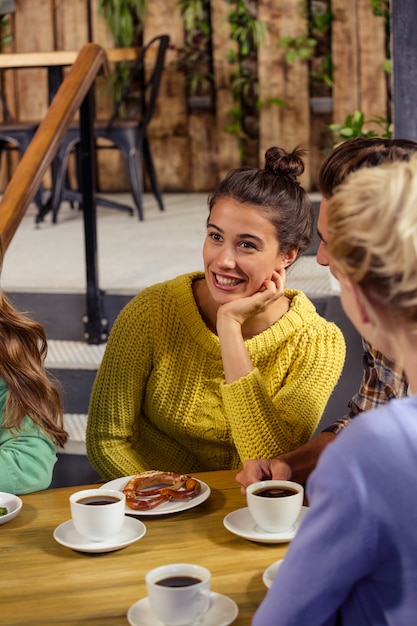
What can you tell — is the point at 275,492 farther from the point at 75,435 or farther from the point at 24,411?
the point at 75,435

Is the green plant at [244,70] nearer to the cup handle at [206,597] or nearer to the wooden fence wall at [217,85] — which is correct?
the wooden fence wall at [217,85]

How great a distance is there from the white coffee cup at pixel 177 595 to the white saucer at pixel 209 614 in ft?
0.05

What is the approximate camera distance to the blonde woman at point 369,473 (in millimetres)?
842

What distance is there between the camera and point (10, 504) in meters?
1.42

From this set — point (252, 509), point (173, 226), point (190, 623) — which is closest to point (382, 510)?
point (190, 623)

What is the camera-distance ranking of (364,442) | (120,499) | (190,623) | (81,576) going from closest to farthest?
(364,442) < (190,623) < (81,576) < (120,499)

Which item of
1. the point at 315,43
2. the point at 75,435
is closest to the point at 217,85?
the point at 315,43

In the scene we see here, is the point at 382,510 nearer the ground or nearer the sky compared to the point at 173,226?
nearer the sky

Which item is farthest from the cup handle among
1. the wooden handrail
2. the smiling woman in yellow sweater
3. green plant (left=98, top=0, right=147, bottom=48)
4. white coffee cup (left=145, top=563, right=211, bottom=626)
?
green plant (left=98, top=0, right=147, bottom=48)

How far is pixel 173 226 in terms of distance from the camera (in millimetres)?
5090

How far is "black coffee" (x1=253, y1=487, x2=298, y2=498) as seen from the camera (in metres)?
1.34

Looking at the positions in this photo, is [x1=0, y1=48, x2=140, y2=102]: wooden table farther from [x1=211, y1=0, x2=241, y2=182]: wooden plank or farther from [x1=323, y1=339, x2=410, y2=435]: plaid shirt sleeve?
[x1=323, y1=339, x2=410, y2=435]: plaid shirt sleeve

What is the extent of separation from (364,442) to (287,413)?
1012mm

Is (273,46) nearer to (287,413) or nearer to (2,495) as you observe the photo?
(287,413)
